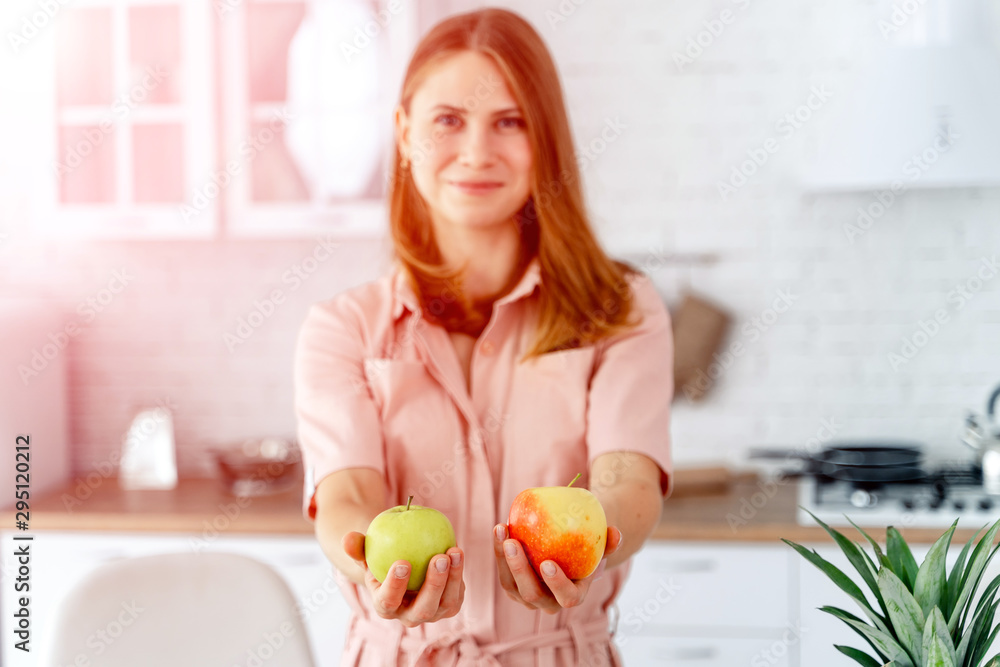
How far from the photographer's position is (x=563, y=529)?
115 cm

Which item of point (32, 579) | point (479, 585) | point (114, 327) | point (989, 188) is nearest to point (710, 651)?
point (479, 585)

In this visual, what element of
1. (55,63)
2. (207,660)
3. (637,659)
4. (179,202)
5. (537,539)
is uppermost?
(55,63)

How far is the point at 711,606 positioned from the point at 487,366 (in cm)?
122

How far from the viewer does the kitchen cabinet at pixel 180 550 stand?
8.18 feet

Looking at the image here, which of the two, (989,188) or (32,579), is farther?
(989,188)

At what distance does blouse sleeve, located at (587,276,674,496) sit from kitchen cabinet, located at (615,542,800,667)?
0.92 m

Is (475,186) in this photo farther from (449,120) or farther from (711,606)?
(711,606)

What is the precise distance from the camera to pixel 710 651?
239 cm

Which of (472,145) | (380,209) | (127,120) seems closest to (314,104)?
(380,209)

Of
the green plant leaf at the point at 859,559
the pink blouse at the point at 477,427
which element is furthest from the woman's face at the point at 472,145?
the green plant leaf at the point at 859,559

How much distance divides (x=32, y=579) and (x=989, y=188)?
→ 2.92m

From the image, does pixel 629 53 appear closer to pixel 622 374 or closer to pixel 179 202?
pixel 179 202

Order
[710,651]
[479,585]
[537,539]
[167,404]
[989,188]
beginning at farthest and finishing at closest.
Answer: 1. [167,404]
2. [989,188]
3. [710,651]
4. [479,585]
5. [537,539]

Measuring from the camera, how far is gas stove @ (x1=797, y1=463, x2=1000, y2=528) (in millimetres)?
2342
